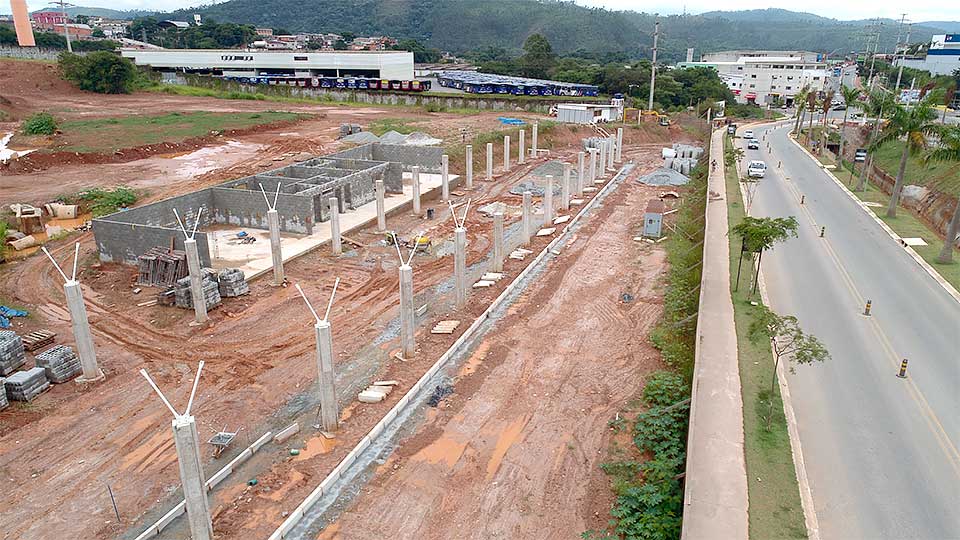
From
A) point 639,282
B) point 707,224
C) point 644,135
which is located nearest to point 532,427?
point 639,282

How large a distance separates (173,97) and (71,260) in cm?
5708

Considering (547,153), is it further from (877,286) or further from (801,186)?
(877,286)

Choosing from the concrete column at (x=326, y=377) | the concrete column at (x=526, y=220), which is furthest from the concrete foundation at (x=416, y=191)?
the concrete column at (x=326, y=377)

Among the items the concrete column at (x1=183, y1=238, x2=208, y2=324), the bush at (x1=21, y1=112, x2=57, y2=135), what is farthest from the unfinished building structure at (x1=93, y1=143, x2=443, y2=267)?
the bush at (x1=21, y1=112, x2=57, y2=135)

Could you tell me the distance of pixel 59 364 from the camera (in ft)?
51.4

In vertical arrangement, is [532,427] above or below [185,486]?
below

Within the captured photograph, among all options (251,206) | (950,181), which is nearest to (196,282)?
(251,206)

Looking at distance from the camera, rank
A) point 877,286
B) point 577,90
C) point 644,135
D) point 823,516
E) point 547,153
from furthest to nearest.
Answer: point 577,90
point 644,135
point 547,153
point 877,286
point 823,516

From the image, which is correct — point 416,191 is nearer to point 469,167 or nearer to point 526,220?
point 469,167

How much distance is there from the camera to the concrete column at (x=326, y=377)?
12773mm

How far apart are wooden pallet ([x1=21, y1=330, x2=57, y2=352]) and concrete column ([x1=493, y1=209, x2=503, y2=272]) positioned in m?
14.6

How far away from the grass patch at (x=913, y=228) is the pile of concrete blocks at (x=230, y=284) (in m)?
25.2

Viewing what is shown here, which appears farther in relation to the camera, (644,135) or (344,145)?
(644,135)

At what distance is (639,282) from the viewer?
23.3 m
